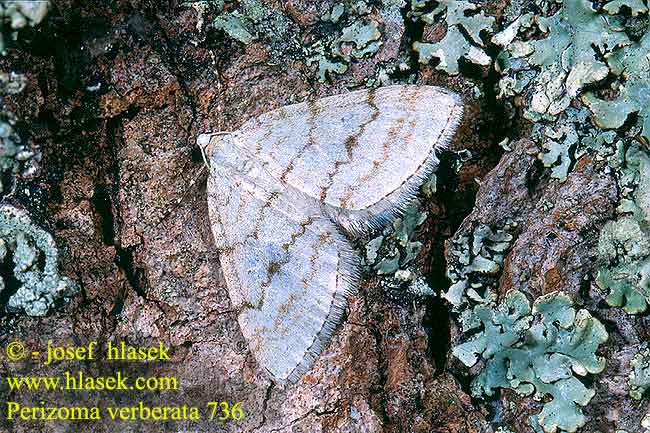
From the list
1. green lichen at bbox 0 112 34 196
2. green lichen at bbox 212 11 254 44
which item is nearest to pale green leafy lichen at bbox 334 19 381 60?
green lichen at bbox 212 11 254 44

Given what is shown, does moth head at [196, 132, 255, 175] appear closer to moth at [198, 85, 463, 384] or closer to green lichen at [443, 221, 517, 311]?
moth at [198, 85, 463, 384]

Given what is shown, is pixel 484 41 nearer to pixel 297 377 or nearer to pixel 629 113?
pixel 629 113

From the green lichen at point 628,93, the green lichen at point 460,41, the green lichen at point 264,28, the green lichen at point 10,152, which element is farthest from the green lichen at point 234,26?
the green lichen at point 628,93

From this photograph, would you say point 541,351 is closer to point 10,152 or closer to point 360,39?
point 360,39

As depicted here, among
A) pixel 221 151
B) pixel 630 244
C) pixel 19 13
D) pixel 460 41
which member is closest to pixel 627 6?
pixel 460 41

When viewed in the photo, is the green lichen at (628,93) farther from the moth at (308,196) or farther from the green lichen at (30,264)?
the green lichen at (30,264)

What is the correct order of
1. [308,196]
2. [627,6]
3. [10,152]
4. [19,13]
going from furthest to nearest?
1. [308,196]
2. [627,6]
3. [10,152]
4. [19,13]

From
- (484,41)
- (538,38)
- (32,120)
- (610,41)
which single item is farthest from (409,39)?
(32,120)
